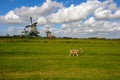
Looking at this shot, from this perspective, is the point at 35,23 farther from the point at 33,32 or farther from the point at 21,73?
the point at 21,73

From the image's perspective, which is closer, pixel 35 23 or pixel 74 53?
pixel 74 53

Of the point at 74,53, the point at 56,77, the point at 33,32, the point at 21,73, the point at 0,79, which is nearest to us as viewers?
the point at 0,79

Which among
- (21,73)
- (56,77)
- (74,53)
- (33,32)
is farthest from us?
(33,32)

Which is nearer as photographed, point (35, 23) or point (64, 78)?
point (64, 78)

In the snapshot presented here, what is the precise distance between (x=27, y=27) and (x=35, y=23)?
18.2ft

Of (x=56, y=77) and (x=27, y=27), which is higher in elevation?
(x=27, y=27)

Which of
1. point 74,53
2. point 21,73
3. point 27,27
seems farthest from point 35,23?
point 21,73

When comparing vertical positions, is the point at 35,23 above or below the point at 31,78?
above

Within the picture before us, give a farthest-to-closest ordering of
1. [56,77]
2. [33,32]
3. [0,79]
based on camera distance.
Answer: [33,32]
[56,77]
[0,79]

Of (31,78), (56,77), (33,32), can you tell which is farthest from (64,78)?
(33,32)

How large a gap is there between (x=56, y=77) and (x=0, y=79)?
427 centimetres

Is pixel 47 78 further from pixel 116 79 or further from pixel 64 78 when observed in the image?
pixel 116 79

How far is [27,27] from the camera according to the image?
141m

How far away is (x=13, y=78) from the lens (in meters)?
18.8
